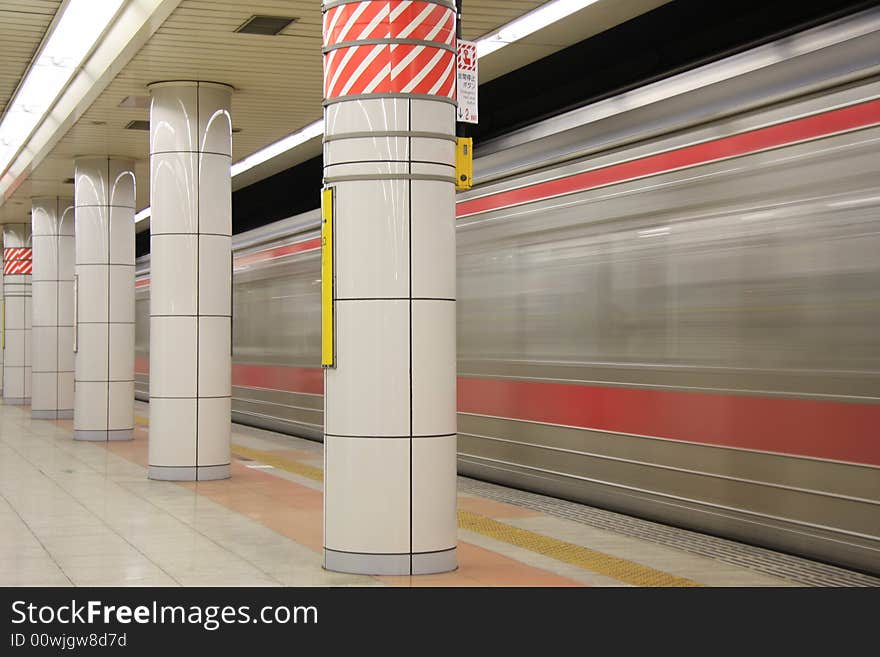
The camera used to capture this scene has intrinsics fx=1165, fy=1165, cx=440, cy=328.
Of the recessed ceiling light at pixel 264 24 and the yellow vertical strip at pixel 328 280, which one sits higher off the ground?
the recessed ceiling light at pixel 264 24

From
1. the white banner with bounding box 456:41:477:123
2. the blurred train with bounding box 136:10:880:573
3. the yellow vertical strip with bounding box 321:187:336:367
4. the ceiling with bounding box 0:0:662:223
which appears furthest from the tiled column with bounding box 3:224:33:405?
the yellow vertical strip with bounding box 321:187:336:367

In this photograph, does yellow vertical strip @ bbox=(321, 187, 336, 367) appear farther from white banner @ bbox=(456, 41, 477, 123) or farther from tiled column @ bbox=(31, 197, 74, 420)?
tiled column @ bbox=(31, 197, 74, 420)

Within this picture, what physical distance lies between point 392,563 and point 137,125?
8.50 m

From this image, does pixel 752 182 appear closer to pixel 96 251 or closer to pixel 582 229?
pixel 582 229

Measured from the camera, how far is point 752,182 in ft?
24.2

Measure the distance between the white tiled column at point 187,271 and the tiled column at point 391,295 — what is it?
5147 millimetres

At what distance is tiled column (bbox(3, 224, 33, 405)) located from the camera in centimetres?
2517

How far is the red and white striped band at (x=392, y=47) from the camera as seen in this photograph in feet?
22.0

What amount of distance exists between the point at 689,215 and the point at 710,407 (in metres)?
1.33

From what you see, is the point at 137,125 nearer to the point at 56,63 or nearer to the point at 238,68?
the point at 56,63

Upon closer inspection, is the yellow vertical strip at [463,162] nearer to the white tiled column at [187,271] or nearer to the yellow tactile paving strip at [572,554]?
the yellow tactile paving strip at [572,554]

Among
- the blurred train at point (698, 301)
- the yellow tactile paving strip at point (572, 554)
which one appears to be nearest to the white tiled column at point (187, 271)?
the blurred train at point (698, 301)

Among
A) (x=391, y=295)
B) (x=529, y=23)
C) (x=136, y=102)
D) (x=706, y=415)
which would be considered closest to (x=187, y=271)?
(x=136, y=102)

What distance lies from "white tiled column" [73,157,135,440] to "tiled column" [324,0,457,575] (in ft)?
32.4
